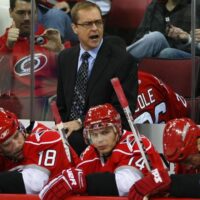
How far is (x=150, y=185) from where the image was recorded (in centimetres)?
431

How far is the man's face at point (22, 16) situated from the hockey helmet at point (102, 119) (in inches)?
63.1

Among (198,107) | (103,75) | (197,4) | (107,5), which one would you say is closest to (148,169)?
(103,75)

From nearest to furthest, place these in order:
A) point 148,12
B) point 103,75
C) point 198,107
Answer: point 103,75 → point 198,107 → point 148,12

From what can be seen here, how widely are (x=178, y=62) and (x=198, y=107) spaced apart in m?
0.39

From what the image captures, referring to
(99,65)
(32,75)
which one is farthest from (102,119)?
(32,75)

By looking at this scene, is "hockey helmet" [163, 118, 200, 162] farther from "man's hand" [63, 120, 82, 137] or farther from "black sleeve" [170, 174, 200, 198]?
"man's hand" [63, 120, 82, 137]

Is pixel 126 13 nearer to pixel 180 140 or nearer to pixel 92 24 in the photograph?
pixel 92 24

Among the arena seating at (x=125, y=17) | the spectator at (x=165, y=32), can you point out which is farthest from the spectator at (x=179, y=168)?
the arena seating at (x=125, y=17)

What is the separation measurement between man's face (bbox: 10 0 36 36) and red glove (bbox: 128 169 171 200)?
2.32 metres

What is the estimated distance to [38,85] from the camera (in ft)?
20.8

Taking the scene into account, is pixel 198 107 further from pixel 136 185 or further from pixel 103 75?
pixel 136 185

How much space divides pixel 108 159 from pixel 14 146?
508mm

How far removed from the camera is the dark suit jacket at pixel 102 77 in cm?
554

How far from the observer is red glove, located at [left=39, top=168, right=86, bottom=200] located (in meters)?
4.47
